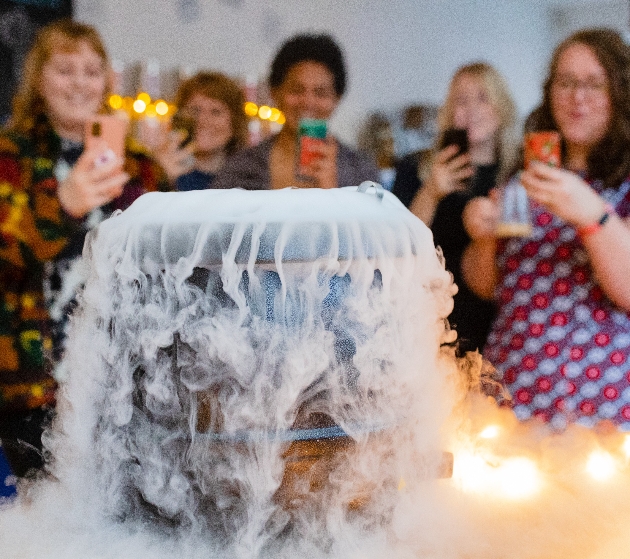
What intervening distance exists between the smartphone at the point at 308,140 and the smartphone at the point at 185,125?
0.79 m

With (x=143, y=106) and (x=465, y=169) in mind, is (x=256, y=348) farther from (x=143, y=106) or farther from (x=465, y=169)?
(x=143, y=106)

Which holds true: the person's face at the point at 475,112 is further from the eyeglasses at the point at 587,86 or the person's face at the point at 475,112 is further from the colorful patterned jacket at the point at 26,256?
the colorful patterned jacket at the point at 26,256

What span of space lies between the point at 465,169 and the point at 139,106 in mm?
1436

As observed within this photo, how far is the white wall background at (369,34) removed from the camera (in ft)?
7.70

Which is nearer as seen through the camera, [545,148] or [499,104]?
[545,148]

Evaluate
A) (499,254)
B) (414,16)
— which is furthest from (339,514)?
(414,16)

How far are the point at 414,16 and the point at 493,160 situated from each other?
2.76 meters

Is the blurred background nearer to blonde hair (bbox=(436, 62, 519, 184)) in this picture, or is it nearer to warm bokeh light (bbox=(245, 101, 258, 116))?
warm bokeh light (bbox=(245, 101, 258, 116))

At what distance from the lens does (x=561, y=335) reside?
1.00m

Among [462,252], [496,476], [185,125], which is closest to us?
[496,476]

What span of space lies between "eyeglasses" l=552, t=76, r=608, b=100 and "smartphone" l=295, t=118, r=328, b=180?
1.41 feet

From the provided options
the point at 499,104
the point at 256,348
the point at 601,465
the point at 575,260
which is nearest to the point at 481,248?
the point at 575,260

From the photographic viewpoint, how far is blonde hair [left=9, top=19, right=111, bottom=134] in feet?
3.95

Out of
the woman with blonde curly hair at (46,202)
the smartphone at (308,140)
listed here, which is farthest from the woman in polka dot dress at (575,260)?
the woman with blonde curly hair at (46,202)
